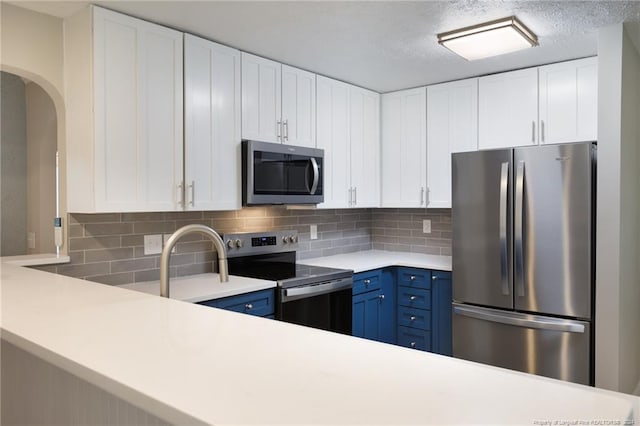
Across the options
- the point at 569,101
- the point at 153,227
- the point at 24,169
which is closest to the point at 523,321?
the point at 569,101

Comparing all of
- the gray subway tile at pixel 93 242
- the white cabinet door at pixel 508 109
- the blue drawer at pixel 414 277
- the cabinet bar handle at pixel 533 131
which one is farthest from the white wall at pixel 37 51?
the cabinet bar handle at pixel 533 131

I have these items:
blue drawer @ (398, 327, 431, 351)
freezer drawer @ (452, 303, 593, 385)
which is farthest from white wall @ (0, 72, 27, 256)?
freezer drawer @ (452, 303, 593, 385)

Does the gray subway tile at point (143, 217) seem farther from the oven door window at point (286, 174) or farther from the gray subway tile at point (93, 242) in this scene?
the oven door window at point (286, 174)

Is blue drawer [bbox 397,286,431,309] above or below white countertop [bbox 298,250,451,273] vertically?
below

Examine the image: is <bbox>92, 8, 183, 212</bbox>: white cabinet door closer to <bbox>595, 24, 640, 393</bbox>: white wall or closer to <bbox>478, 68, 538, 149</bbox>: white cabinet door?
<bbox>478, 68, 538, 149</bbox>: white cabinet door

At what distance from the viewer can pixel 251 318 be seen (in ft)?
4.09

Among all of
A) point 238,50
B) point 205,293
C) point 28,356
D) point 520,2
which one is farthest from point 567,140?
point 28,356

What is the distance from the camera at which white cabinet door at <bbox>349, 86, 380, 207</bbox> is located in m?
4.00

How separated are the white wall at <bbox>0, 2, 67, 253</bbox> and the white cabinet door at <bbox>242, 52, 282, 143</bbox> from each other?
103 cm

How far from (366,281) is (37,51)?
2508mm

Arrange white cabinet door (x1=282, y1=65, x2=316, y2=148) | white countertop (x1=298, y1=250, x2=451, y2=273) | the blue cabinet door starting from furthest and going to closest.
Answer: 1. white countertop (x1=298, y1=250, x2=451, y2=273)
2. the blue cabinet door
3. white cabinet door (x1=282, y1=65, x2=316, y2=148)

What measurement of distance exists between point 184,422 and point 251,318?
568 mm

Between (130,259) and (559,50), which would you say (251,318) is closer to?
(130,259)

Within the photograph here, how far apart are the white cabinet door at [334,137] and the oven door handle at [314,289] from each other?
670 mm
